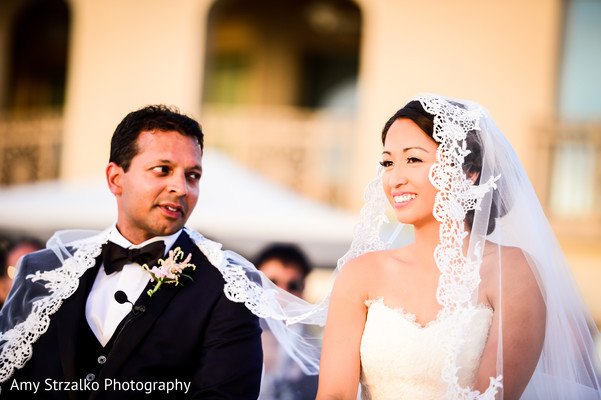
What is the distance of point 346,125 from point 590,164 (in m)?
3.34

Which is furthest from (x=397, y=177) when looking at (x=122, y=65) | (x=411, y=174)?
(x=122, y=65)

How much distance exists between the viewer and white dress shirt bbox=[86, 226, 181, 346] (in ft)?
8.41

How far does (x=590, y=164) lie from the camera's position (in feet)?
29.6

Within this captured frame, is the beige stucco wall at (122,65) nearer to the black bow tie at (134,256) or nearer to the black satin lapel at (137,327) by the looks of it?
the black bow tie at (134,256)

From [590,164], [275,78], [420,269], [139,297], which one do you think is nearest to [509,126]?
Answer: [590,164]

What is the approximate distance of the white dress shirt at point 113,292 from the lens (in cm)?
256

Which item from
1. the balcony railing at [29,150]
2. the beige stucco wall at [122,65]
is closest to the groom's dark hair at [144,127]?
the beige stucco wall at [122,65]

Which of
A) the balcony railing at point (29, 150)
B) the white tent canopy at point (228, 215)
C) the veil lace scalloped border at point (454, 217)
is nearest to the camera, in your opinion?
the veil lace scalloped border at point (454, 217)

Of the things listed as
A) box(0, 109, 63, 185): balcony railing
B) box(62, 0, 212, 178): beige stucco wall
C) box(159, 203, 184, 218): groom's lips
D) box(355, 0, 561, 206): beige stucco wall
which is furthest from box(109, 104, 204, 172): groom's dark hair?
box(0, 109, 63, 185): balcony railing

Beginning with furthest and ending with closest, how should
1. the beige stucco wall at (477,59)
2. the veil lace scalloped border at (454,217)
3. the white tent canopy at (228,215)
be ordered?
the beige stucco wall at (477,59) < the white tent canopy at (228,215) < the veil lace scalloped border at (454,217)

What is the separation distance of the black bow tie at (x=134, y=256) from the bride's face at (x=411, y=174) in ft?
3.10

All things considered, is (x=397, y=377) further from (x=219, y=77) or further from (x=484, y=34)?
(x=219, y=77)

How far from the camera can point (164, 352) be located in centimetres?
248

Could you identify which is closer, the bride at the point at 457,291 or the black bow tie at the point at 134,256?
the bride at the point at 457,291
